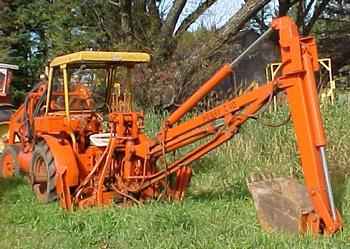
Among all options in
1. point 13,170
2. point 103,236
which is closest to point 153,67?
→ point 13,170

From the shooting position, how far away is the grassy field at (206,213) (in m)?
5.90

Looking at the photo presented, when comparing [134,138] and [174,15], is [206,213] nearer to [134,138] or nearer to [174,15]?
[134,138]

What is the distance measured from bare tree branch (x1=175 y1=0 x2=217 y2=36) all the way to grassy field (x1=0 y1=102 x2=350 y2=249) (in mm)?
6461

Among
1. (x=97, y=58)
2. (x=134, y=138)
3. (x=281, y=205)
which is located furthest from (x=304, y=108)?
(x=97, y=58)

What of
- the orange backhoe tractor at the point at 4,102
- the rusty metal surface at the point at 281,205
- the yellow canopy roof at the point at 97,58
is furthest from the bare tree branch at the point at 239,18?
the rusty metal surface at the point at 281,205

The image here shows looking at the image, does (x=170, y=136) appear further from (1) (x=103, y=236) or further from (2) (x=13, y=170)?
(2) (x=13, y=170)

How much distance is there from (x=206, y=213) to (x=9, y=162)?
4.99 meters

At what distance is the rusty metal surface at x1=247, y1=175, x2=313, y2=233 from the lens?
6.02 m

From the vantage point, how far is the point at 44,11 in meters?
23.5

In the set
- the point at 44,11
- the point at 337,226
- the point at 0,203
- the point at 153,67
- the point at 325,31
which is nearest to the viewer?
the point at 337,226

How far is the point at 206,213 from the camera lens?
7.09 metres

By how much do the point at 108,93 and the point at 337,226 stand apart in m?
4.44

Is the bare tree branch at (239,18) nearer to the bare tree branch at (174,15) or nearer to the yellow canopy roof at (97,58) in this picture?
the bare tree branch at (174,15)

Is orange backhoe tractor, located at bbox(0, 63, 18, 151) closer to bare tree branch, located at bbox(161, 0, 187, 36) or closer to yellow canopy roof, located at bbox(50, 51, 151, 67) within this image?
bare tree branch, located at bbox(161, 0, 187, 36)
